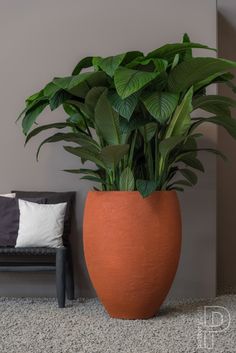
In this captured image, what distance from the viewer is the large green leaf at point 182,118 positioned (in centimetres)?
261

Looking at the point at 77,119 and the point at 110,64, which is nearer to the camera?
the point at 110,64

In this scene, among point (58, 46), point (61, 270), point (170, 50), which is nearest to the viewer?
point (170, 50)

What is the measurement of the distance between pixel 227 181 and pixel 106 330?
70.4 inches

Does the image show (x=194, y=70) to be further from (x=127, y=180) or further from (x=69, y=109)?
(x=69, y=109)

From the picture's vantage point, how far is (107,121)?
2738mm

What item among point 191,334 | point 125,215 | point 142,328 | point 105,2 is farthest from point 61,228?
point 105,2

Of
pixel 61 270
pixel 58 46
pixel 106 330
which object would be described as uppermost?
pixel 58 46

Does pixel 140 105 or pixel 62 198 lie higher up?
pixel 140 105

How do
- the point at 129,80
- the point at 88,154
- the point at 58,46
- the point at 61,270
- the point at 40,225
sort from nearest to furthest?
the point at 129,80 → the point at 88,154 → the point at 61,270 → the point at 40,225 → the point at 58,46

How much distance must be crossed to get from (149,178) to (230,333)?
0.94 metres

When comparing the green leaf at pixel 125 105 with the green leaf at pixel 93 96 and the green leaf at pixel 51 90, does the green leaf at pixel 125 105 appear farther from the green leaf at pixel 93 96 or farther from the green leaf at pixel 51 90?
the green leaf at pixel 51 90

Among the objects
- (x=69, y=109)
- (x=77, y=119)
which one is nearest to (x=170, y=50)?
(x=77, y=119)

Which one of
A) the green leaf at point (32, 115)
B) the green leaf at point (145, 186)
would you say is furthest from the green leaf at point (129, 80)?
the green leaf at point (32, 115)

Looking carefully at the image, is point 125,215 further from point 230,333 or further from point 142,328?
point 230,333
